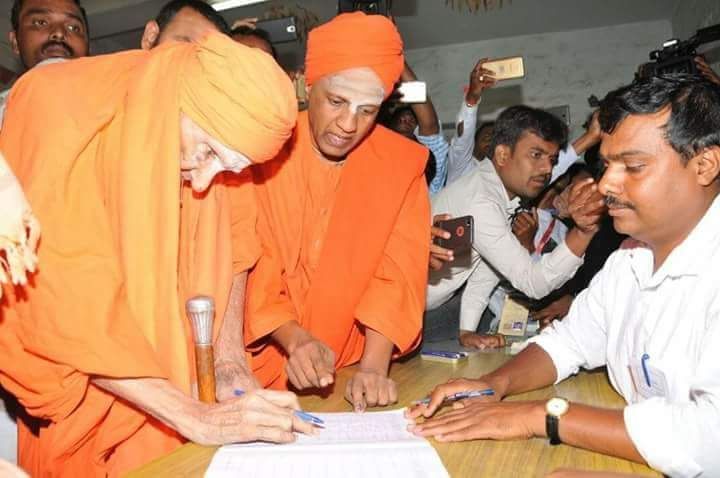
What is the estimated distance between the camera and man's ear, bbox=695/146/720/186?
155 cm

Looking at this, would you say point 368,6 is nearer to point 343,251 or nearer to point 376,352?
point 343,251

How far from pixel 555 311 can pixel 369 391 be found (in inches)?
70.1

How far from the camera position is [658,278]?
1604 millimetres

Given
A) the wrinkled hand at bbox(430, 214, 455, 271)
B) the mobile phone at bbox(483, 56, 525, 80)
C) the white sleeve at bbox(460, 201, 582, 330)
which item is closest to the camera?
the wrinkled hand at bbox(430, 214, 455, 271)

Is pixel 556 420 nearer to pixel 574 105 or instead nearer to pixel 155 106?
pixel 155 106

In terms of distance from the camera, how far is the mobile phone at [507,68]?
3.14 metres

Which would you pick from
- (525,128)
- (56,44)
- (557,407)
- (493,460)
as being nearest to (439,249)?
(557,407)

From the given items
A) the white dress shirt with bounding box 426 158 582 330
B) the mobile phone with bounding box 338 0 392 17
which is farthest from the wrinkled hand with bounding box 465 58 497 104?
the mobile phone with bounding box 338 0 392 17

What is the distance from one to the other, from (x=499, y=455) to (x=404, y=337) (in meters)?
0.75

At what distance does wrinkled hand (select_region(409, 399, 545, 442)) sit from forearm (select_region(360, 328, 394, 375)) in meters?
0.46

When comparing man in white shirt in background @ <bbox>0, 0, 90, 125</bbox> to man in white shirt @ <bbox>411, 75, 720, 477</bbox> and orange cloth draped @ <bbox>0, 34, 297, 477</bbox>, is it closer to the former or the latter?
orange cloth draped @ <bbox>0, 34, 297, 477</bbox>

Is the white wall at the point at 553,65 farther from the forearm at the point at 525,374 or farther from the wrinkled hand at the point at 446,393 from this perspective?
the wrinkled hand at the point at 446,393

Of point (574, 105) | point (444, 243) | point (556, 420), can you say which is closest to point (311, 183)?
point (444, 243)

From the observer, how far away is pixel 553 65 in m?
7.85
